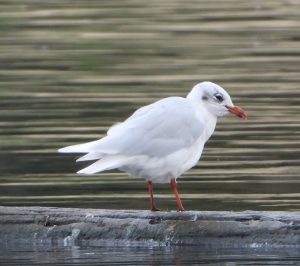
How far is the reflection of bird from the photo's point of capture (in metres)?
10.0

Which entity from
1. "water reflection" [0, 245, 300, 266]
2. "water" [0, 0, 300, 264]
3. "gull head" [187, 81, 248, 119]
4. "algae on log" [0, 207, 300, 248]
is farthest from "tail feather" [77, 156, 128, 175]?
"water" [0, 0, 300, 264]

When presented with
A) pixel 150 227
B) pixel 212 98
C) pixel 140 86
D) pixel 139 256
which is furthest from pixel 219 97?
pixel 140 86

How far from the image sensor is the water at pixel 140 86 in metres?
12.7

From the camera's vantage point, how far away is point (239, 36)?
23.4m

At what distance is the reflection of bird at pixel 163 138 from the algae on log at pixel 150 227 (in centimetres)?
36

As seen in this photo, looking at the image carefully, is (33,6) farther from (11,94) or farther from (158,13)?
(11,94)

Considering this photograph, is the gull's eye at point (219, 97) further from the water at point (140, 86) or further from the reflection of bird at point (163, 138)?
the water at point (140, 86)

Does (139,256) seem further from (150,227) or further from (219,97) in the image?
(219,97)

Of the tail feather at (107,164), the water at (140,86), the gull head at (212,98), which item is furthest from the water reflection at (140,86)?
the tail feather at (107,164)

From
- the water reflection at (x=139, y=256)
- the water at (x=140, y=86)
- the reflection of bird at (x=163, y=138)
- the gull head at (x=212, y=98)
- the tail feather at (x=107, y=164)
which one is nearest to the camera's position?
the water reflection at (x=139, y=256)

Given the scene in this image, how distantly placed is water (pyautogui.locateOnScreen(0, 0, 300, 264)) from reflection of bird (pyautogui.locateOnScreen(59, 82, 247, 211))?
1.65m

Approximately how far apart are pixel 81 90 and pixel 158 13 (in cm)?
908

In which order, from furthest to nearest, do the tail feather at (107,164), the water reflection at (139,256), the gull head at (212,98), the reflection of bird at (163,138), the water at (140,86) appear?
the water at (140,86), the gull head at (212,98), the reflection of bird at (163,138), the tail feather at (107,164), the water reflection at (139,256)

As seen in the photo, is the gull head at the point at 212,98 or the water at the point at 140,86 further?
the water at the point at 140,86
